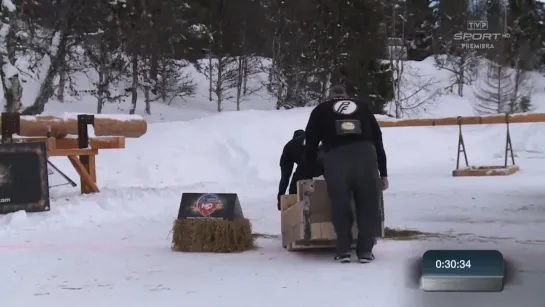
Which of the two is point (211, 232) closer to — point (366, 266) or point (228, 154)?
point (366, 266)

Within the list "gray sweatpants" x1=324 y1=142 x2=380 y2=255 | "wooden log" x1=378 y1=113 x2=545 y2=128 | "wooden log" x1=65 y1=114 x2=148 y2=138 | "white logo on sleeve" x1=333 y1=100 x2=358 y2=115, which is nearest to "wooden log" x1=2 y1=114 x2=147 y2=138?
"wooden log" x1=65 y1=114 x2=148 y2=138

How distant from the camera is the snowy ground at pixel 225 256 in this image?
14.1 ft

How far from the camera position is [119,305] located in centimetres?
430

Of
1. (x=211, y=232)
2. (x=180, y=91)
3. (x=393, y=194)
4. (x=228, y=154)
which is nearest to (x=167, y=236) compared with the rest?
(x=211, y=232)

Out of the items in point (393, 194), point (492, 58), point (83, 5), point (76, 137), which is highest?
point (83, 5)

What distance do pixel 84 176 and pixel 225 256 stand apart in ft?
17.8

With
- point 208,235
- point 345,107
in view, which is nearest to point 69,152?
point 208,235

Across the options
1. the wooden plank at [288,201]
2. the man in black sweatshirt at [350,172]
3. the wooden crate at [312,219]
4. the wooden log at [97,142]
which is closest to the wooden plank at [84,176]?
the wooden log at [97,142]

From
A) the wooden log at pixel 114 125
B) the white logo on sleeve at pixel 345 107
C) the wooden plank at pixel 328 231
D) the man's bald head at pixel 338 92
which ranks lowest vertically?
the wooden plank at pixel 328 231

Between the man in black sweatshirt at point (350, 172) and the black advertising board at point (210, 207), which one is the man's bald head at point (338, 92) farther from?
the black advertising board at point (210, 207)

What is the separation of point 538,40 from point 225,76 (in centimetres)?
2864

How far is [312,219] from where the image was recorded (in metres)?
5.92

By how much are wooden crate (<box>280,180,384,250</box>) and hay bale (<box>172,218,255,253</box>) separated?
519 mm

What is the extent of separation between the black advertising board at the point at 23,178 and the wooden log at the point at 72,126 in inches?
63.2
